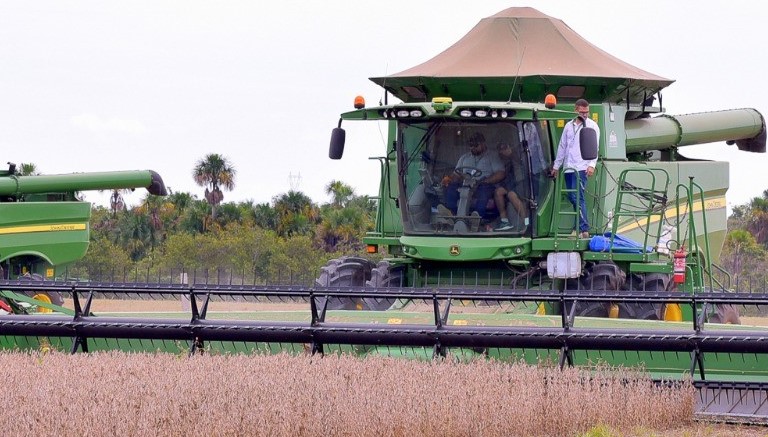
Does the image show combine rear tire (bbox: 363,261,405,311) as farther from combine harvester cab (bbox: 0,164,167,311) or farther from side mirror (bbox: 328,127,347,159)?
combine harvester cab (bbox: 0,164,167,311)

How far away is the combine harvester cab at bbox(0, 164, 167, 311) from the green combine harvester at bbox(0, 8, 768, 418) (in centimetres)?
531

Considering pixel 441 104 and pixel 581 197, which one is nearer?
pixel 441 104

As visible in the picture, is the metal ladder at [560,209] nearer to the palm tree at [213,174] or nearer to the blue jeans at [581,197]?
the blue jeans at [581,197]

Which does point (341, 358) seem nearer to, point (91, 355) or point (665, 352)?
point (91, 355)

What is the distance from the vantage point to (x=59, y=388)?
723 centimetres

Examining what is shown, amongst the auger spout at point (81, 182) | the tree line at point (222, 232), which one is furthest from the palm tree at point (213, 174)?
the auger spout at point (81, 182)

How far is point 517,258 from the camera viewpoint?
12133mm

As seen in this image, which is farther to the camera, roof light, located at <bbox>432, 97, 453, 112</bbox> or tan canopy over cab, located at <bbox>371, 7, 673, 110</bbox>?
tan canopy over cab, located at <bbox>371, 7, 673, 110</bbox>

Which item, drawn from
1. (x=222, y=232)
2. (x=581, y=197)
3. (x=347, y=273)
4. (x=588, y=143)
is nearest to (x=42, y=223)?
(x=347, y=273)

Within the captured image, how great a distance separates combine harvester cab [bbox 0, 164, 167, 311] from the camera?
17859mm

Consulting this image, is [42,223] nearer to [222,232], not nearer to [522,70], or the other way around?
[522,70]

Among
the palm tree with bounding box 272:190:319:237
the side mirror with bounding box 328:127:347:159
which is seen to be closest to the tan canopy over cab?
the side mirror with bounding box 328:127:347:159

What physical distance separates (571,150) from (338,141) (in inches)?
78.2

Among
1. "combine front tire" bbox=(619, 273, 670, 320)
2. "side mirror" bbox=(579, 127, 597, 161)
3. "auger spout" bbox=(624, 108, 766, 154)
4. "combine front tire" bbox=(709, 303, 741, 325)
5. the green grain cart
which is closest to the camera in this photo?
"combine front tire" bbox=(619, 273, 670, 320)
